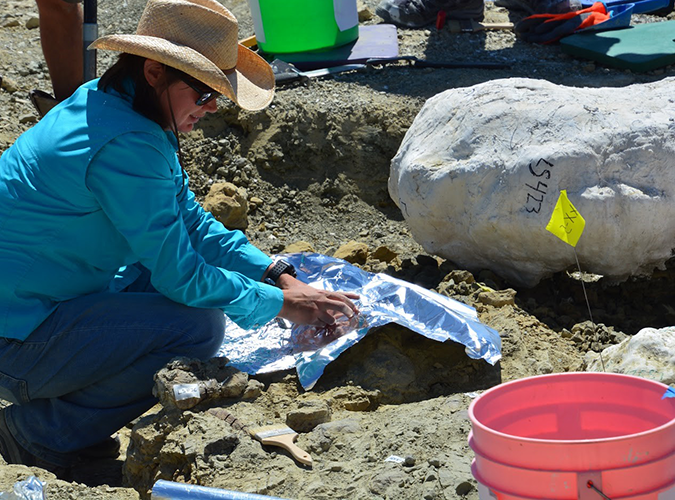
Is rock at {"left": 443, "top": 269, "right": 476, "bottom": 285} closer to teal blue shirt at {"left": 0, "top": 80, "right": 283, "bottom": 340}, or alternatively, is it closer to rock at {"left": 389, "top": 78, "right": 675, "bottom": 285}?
rock at {"left": 389, "top": 78, "right": 675, "bottom": 285}

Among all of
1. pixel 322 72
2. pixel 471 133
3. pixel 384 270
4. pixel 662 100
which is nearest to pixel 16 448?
pixel 384 270

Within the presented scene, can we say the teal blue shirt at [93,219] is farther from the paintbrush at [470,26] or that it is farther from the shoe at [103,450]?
the paintbrush at [470,26]

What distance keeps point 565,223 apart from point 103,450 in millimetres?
1751

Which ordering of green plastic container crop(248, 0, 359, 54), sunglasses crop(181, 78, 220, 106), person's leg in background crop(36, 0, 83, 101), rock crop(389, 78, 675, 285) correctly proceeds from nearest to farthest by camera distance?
sunglasses crop(181, 78, 220, 106) → rock crop(389, 78, 675, 285) → person's leg in background crop(36, 0, 83, 101) → green plastic container crop(248, 0, 359, 54)

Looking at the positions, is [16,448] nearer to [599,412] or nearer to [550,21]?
[599,412]

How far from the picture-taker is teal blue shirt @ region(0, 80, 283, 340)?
2.61 meters

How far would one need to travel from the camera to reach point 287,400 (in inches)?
115

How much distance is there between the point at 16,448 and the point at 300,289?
108 centimetres

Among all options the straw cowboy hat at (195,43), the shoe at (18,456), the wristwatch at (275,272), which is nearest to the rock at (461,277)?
the wristwatch at (275,272)

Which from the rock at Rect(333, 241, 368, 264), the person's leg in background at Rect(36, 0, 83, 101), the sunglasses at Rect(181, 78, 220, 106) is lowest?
the rock at Rect(333, 241, 368, 264)

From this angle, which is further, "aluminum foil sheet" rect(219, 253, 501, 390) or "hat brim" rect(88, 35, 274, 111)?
"aluminum foil sheet" rect(219, 253, 501, 390)

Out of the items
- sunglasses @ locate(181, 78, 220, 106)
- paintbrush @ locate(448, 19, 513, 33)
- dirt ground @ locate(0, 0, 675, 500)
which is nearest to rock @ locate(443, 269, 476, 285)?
dirt ground @ locate(0, 0, 675, 500)

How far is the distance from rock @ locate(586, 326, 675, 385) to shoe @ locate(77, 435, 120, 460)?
1.69 meters

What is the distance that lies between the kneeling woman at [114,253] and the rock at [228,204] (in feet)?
5.94
